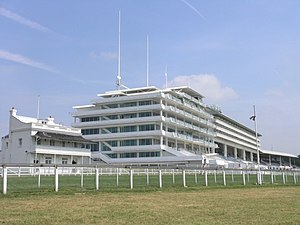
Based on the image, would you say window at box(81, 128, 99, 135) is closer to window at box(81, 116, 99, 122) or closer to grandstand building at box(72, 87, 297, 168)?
grandstand building at box(72, 87, 297, 168)

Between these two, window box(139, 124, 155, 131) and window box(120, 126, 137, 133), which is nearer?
window box(139, 124, 155, 131)

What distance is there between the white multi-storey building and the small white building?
12.6m

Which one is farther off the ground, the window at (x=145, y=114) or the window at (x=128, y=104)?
the window at (x=128, y=104)

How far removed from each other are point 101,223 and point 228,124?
136 m

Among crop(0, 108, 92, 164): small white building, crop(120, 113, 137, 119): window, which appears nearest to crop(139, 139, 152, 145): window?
crop(120, 113, 137, 119): window

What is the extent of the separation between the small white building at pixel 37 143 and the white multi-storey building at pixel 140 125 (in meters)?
12.6

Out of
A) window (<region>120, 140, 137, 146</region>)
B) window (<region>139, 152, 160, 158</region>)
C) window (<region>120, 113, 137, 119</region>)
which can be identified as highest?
window (<region>120, 113, 137, 119</region>)

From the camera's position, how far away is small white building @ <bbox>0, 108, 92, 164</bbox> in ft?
251

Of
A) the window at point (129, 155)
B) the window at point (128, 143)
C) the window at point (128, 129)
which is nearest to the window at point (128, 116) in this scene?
the window at point (128, 129)

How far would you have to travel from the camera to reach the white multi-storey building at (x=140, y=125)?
92.8 meters

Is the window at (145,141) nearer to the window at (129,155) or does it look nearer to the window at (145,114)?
the window at (129,155)

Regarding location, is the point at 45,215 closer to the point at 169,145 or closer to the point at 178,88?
the point at 169,145

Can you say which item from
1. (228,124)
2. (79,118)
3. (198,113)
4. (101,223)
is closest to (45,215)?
(101,223)

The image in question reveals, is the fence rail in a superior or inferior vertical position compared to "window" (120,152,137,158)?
inferior
